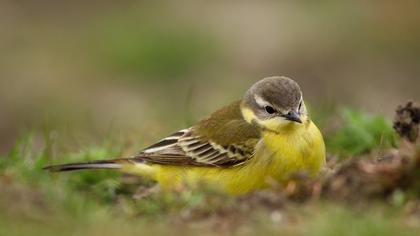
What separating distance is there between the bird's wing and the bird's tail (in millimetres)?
183

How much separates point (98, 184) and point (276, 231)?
10.3 ft

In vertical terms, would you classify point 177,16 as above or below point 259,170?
above

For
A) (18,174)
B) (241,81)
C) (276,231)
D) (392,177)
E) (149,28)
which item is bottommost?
(276,231)

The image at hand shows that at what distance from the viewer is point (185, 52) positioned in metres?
20.8

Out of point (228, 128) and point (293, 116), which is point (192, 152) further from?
point (293, 116)

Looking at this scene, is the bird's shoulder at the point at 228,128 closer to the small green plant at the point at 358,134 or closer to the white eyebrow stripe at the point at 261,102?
the white eyebrow stripe at the point at 261,102

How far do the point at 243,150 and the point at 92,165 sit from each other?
1369 mm

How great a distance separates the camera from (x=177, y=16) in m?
22.3

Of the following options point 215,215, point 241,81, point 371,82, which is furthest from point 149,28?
point 215,215

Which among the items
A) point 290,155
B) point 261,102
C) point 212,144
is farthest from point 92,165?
point 290,155

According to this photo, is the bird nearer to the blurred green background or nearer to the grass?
the grass

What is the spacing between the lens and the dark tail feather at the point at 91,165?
1028cm

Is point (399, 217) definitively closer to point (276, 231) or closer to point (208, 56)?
point (276, 231)

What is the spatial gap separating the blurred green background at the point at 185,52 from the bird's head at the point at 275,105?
6532 millimetres
